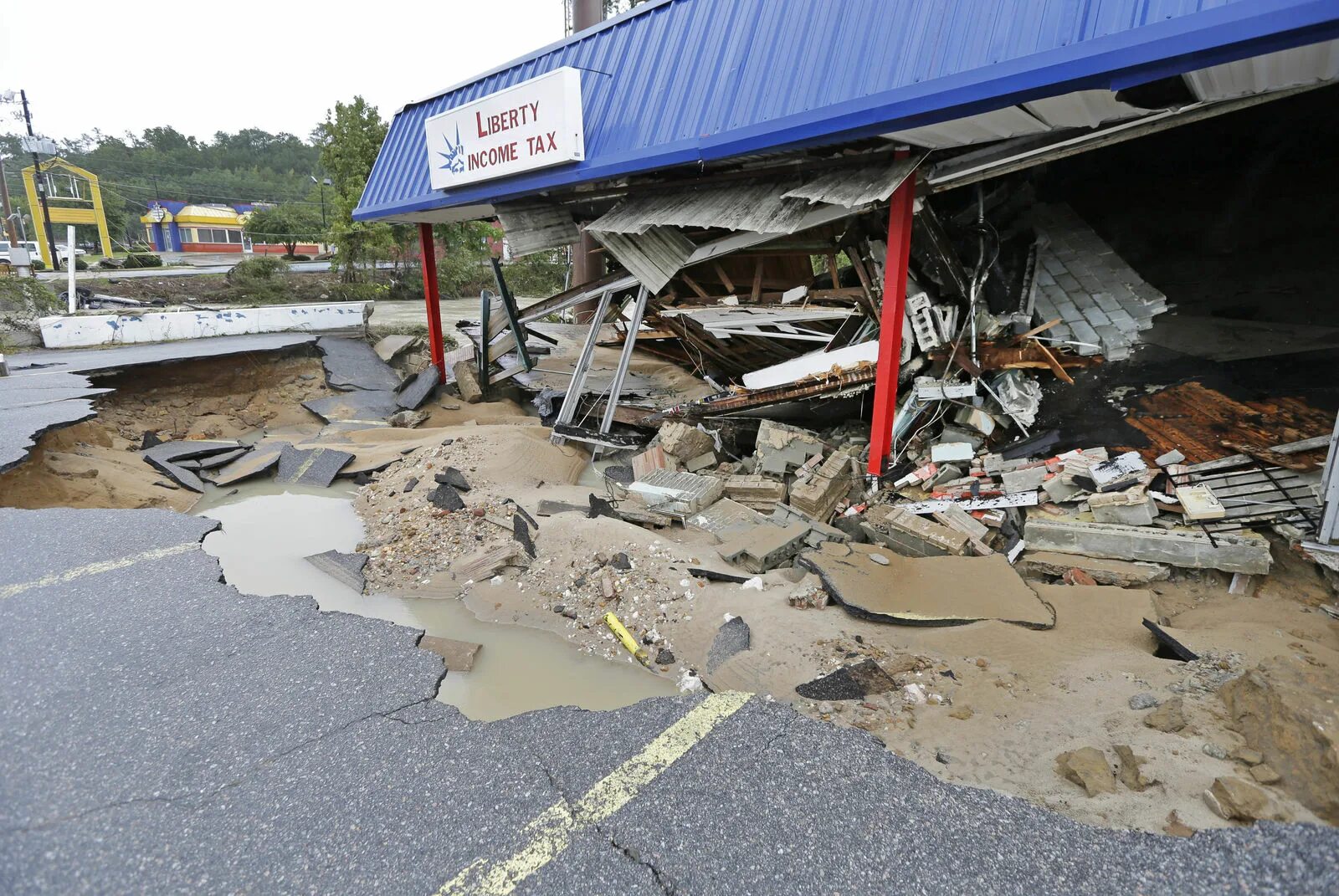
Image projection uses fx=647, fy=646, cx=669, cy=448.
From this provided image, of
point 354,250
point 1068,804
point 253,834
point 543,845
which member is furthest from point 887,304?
point 354,250

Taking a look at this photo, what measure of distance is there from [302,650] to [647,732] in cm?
205

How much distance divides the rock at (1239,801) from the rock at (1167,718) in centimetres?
48

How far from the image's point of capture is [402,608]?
489cm

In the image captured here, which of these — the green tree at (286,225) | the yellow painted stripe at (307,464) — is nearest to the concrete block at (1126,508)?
the yellow painted stripe at (307,464)

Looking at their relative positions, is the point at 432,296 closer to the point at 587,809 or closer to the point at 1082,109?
the point at 1082,109

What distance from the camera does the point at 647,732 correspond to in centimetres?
297

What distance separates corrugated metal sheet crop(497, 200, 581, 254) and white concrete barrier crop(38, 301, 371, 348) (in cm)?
670

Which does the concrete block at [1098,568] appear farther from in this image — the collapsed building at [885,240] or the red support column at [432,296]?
the red support column at [432,296]

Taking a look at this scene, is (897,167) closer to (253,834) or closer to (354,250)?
(253,834)

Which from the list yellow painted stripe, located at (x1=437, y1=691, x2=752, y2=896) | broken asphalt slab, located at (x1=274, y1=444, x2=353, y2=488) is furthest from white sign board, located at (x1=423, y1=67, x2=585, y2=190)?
yellow painted stripe, located at (x1=437, y1=691, x2=752, y2=896)

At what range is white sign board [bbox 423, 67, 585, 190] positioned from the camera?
7.05 meters

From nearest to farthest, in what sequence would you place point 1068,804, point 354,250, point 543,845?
point 543,845
point 1068,804
point 354,250

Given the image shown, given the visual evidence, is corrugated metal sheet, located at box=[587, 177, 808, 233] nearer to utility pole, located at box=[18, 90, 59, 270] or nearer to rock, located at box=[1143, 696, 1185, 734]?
rock, located at box=[1143, 696, 1185, 734]

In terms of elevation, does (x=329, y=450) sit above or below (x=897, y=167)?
below
